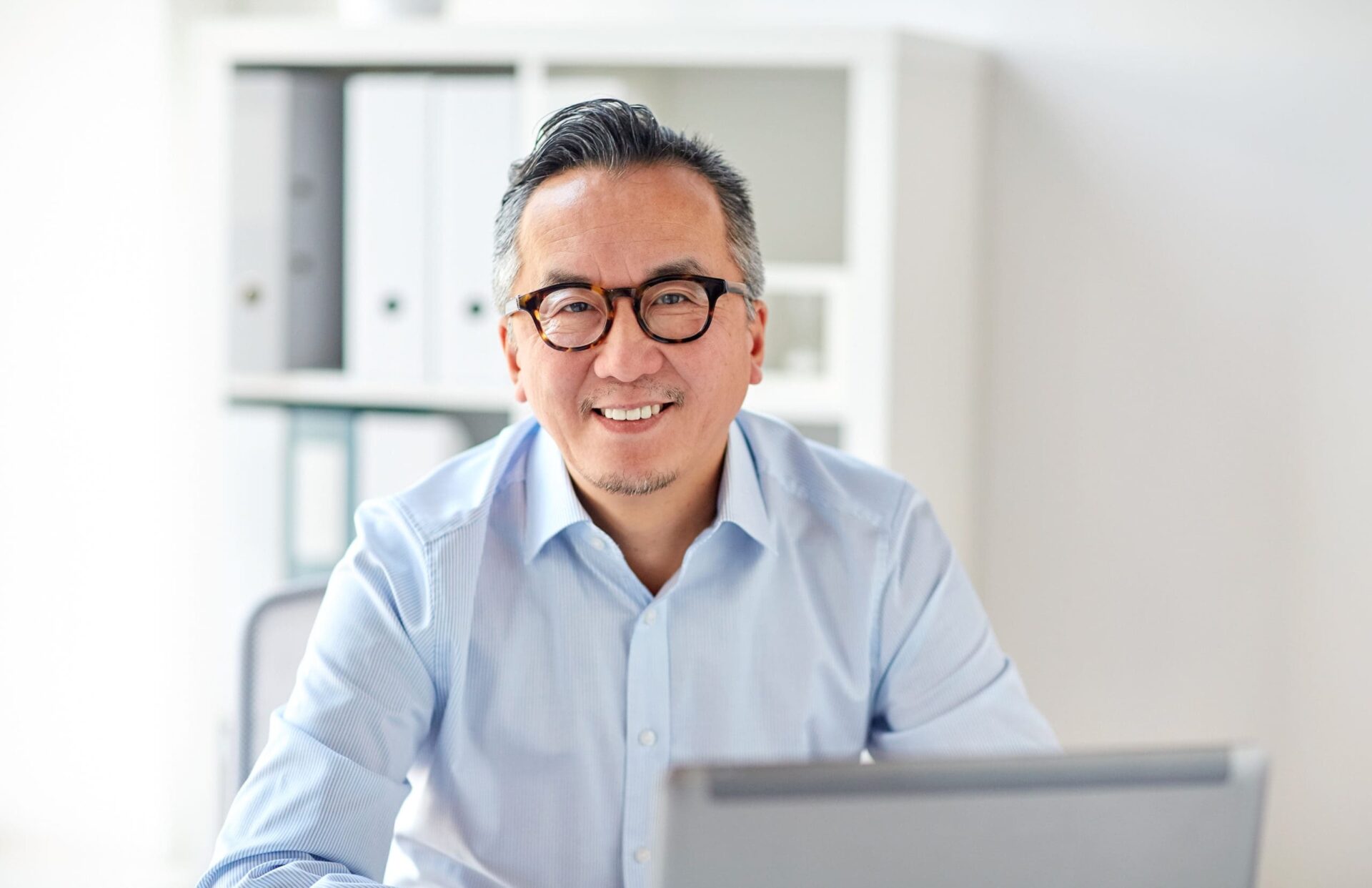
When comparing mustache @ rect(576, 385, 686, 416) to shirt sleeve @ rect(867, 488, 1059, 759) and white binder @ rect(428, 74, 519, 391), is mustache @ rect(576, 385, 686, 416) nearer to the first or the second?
shirt sleeve @ rect(867, 488, 1059, 759)

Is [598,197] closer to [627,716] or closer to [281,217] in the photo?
[627,716]

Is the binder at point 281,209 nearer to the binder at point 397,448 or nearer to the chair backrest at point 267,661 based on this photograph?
the binder at point 397,448

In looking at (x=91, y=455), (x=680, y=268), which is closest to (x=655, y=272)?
(x=680, y=268)

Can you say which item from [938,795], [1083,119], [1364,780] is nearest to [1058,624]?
[1364,780]

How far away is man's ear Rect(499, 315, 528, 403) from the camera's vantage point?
133 centimetres

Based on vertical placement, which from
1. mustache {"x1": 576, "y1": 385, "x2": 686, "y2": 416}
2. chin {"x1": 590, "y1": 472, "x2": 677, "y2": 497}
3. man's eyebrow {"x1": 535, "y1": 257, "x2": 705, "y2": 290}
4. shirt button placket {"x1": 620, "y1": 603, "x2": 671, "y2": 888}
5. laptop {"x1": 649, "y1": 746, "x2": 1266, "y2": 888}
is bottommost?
shirt button placket {"x1": 620, "y1": 603, "x2": 671, "y2": 888}

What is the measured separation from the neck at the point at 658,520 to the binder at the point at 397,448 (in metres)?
1.08

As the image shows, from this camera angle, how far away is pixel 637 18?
8.36 feet

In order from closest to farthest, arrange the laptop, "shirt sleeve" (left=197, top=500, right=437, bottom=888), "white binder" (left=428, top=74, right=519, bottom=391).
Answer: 1. the laptop
2. "shirt sleeve" (left=197, top=500, right=437, bottom=888)
3. "white binder" (left=428, top=74, right=519, bottom=391)

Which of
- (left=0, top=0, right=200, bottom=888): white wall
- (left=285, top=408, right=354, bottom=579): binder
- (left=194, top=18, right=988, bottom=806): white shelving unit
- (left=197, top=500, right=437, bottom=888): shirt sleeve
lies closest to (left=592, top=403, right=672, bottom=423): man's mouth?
(left=197, top=500, right=437, bottom=888): shirt sleeve

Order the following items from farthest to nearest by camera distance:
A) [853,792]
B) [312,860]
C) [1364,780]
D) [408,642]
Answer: [1364,780] → [408,642] → [312,860] → [853,792]

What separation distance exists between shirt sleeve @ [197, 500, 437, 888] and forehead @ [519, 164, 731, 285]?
31cm

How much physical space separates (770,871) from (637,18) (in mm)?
2177

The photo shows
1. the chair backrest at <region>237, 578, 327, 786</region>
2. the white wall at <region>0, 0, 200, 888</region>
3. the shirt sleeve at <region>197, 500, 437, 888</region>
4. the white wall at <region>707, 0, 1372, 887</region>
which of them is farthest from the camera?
the white wall at <region>0, 0, 200, 888</region>
